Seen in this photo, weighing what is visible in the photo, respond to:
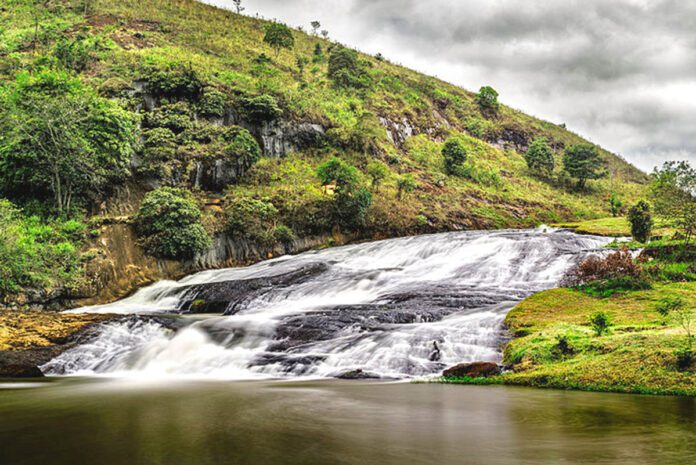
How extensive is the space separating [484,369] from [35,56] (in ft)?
184

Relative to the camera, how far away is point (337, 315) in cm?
1583

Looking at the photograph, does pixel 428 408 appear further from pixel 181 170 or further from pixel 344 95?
pixel 344 95

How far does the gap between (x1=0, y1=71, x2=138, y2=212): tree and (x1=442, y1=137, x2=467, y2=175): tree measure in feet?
116

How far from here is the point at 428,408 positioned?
23.0 ft

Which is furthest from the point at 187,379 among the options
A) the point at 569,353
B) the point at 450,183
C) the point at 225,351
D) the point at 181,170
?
the point at 450,183

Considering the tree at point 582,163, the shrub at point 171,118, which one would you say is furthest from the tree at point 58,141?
the tree at point 582,163

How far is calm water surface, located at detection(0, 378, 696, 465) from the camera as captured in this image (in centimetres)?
471

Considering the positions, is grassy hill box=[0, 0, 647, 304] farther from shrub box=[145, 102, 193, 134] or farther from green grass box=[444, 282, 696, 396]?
green grass box=[444, 282, 696, 396]

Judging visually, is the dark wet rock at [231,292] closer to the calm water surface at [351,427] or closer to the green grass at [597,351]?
the calm water surface at [351,427]

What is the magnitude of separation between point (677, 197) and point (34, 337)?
84.0 feet

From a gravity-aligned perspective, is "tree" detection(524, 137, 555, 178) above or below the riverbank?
above

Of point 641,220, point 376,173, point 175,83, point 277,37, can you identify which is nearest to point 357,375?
point 641,220

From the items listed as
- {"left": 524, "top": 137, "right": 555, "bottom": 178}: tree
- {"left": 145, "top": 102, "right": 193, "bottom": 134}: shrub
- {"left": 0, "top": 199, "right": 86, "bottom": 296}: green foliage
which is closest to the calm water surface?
{"left": 0, "top": 199, "right": 86, "bottom": 296}: green foliage

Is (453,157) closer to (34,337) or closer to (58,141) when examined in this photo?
(58,141)
